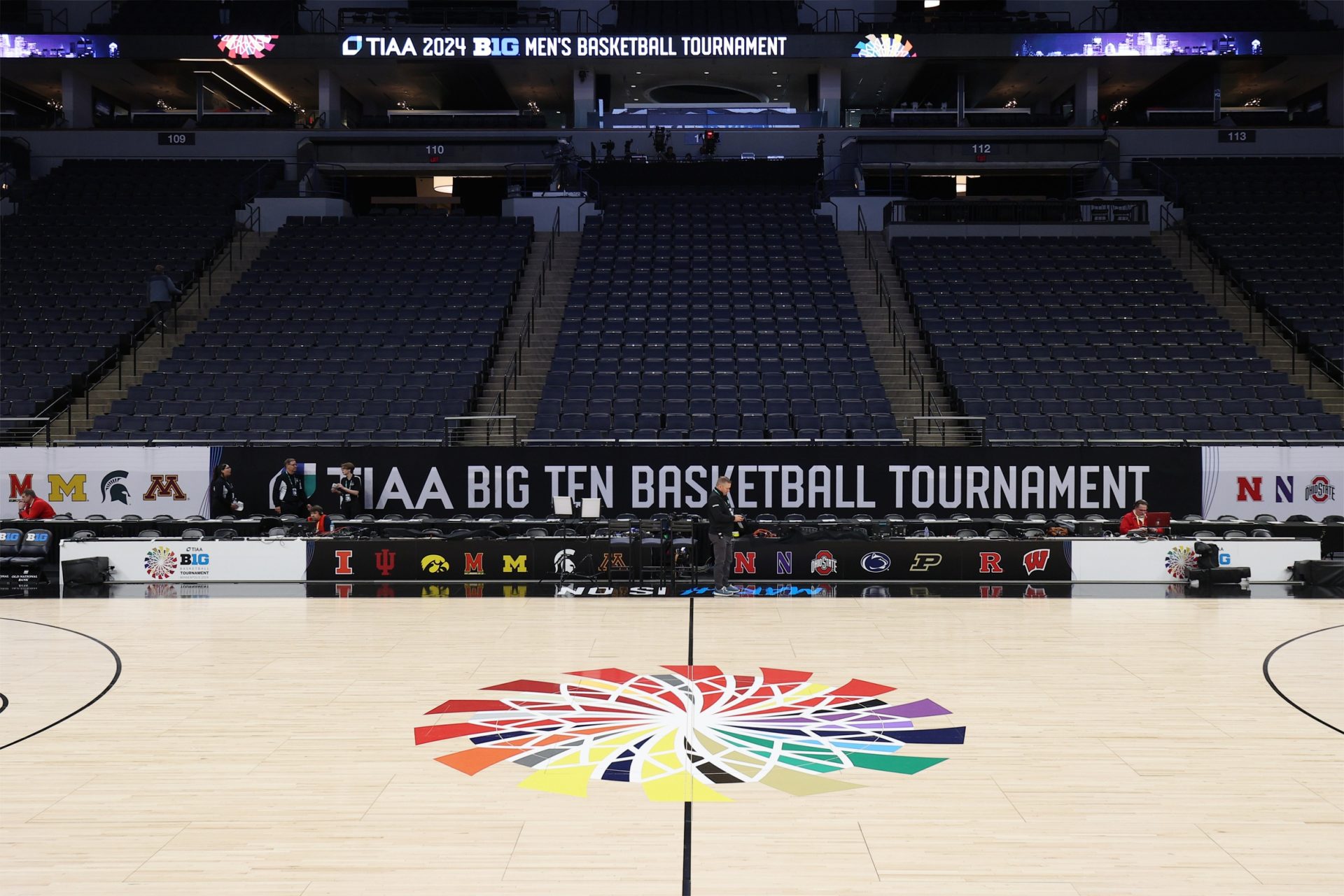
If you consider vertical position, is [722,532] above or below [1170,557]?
above

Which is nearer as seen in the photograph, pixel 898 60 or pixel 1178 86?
pixel 898 60

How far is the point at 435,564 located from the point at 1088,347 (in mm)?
13244

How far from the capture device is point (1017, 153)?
29.4 meters

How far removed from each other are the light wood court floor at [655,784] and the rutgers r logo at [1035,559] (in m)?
2.78

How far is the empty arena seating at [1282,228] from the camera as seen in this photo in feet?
74.7

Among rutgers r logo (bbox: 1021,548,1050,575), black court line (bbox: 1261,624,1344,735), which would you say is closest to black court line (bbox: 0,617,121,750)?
black court line (bbox: 1261,624,1344,735)

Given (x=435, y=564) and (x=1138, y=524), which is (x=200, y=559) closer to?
(x=435, y=564)

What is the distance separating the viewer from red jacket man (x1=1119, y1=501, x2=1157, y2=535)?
594 inches

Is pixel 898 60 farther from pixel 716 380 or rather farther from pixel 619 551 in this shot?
pixel 619 551

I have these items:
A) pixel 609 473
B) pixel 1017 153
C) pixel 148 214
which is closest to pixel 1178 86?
pixel 1017 153

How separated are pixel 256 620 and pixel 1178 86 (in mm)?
32017

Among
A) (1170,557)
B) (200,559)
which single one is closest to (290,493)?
(200,559)

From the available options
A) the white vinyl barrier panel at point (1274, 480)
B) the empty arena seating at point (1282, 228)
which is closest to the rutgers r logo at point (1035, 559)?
the white vinyl barrier panel at point (1274, 480)

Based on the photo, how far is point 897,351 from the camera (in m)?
22.0
